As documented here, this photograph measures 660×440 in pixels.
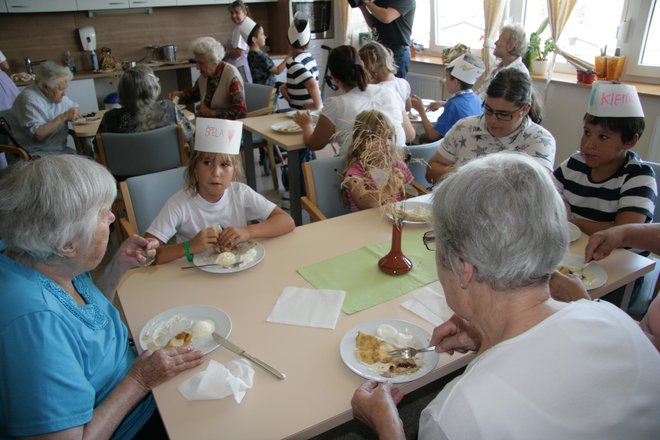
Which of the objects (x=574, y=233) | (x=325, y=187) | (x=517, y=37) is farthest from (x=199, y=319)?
(x=517, y=37)

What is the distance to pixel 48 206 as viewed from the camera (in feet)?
3.31

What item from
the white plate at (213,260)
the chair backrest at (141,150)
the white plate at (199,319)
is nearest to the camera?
the white plate at (199,319)

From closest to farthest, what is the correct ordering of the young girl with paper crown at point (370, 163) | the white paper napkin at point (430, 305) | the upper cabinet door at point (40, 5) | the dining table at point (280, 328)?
the dining table at point (280, 328), the white paper napkin at point (430, 305), the young girl with paper crown at point (370, 163), the upper cabinet door at point (40, 5)

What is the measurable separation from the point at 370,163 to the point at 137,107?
1.85 m

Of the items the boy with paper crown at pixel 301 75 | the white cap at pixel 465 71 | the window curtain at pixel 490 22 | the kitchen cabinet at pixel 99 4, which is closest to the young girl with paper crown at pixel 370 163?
the white cap at pixel 465 71

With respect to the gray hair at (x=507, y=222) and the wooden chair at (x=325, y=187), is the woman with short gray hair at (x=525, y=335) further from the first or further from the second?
the wooden chair at (x=325, y=187)

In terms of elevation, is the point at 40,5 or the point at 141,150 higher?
the point at 40,5

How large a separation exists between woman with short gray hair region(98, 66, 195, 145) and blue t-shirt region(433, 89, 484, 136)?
190cm

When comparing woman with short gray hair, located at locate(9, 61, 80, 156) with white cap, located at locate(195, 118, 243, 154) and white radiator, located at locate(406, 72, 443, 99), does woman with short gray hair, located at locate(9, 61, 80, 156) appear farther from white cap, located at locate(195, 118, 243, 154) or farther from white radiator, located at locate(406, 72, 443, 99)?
white radiator, located at locate(406, 72, 443, 99)

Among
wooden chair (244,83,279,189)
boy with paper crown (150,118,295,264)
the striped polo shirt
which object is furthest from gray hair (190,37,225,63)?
boy with paper crown (150,118,295,264)

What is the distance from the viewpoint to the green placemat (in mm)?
1438

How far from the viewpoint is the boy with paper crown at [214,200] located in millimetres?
1846

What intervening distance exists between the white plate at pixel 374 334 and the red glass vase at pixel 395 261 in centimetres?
28

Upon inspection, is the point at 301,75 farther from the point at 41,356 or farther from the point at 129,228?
the point at 41,356
